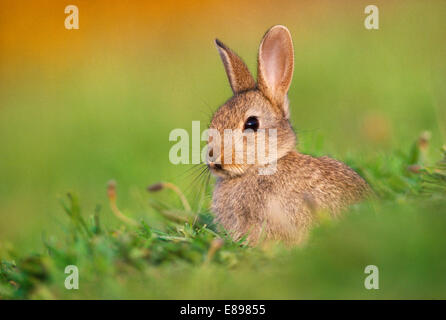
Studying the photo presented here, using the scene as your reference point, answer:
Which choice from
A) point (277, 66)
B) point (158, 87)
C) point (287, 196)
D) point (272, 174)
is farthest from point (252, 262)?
point (158, 87)

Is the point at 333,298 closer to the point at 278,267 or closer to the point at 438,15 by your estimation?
the point at 278,267

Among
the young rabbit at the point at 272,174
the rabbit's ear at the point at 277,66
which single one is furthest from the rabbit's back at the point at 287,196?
the rabbit's ear at the point at 277,66

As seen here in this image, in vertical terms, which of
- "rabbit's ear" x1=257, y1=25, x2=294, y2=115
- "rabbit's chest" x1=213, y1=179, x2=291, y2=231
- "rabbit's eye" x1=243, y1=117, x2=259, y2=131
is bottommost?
"rabbit's chest" x1=213, y1=179, x2=291, y2=231

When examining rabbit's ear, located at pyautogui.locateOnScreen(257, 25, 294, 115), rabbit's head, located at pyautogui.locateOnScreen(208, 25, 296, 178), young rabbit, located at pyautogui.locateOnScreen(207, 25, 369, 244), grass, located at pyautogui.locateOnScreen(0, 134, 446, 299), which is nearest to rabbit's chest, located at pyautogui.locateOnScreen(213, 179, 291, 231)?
young rabbit, located at pyautogui.locateOnScreen(207, 25, 369, 244)

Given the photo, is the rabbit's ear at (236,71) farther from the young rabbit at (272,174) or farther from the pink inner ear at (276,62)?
the pink inner ear at (276,62)

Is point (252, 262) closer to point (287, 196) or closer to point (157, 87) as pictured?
point (287, 196)

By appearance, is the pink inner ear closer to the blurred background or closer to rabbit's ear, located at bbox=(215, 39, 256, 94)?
rabbit's ear, located at bbox=(215, 39, 256, 94)
